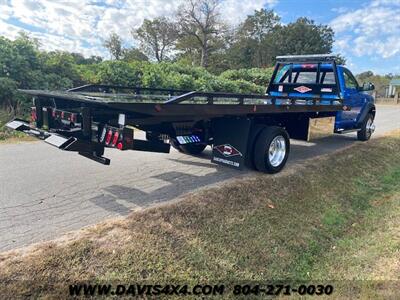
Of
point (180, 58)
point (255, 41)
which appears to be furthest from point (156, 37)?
point (255, 41)

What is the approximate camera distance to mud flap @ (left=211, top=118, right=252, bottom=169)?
18.2 ft

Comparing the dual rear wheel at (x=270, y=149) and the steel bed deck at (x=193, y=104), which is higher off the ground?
the steel bed deck at (x=193, y=104)

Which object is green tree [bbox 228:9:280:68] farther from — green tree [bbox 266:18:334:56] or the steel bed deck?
the steel bed deck

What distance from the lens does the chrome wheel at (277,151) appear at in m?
6.04

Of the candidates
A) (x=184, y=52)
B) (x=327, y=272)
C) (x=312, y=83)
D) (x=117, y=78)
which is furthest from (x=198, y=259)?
(x=184, y=52)

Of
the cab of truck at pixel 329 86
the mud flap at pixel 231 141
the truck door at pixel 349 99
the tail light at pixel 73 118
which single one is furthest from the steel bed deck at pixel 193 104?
the cab of truck at pixel 329 86

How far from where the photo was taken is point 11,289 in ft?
8.61

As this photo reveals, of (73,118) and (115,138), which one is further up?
(73,118)

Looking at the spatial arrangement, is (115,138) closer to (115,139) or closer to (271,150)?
(115,139)

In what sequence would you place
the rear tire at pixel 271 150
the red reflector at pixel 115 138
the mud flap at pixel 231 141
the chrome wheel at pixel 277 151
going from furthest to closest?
the chrome wheel at pixel 277 151 → the rear tire at pixel 271 150 → the mud flap at pixel 231 141 → the red reflector at pixel 115 138

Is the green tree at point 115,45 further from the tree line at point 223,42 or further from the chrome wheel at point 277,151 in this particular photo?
the chrome wheel at point 277,151

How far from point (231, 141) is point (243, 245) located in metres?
2.24

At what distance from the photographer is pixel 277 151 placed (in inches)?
243

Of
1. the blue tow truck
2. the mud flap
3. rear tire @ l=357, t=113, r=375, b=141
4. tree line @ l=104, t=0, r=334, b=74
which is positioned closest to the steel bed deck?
the blue tow truck
